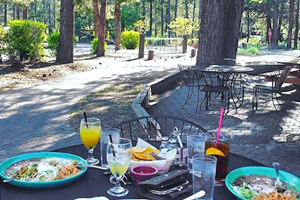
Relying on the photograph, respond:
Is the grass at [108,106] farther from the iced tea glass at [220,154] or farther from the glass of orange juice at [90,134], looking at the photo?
the iced tea glass at [220,154]

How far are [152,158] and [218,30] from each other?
1000 centimetres

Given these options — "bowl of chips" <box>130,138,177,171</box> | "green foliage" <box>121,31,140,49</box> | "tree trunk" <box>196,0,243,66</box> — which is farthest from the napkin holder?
"green foliage" <box>121,31,140,49</box>

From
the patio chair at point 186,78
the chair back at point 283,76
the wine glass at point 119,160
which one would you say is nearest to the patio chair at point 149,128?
the wine glass at point 119,160

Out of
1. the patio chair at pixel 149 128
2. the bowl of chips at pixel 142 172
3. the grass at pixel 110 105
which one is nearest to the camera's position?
the bowl of chips at pixel 142 172

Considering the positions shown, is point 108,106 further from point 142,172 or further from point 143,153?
point 142,172

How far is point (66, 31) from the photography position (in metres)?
14.2

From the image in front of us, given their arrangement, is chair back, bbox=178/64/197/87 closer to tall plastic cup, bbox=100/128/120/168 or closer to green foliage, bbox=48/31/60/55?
tall plastic cup, bbox=100/128/120/168

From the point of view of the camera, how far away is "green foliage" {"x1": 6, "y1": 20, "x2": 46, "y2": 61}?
42.6 ft

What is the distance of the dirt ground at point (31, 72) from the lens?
34.1ft

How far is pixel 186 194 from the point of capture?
5.58 feet

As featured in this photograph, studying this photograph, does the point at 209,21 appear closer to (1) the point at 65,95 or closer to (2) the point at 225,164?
(1) the point at 65,95

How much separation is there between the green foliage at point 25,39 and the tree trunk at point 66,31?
812 mm

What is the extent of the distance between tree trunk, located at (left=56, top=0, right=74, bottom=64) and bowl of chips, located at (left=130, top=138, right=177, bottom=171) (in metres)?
12.8

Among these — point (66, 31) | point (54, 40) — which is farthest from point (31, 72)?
point (54, 40)
